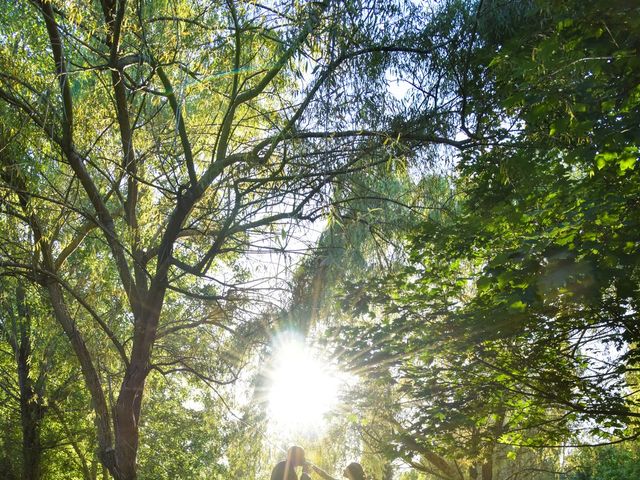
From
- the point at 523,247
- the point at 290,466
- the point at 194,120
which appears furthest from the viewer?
the point at 194,120

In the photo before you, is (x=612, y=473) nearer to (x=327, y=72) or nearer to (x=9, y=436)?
(x=327, y=72)

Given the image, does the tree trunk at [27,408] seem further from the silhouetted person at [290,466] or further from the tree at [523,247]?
the silhouetted person at [290,466]

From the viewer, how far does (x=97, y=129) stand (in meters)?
6.37

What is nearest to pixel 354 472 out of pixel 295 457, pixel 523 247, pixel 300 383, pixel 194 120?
pixel 295 457

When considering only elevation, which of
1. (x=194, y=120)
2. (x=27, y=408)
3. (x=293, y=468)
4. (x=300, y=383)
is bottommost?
(x=293, y=468)

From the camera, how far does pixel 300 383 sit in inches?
274

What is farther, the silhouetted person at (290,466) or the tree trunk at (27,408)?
the tree trunk at (27,408)

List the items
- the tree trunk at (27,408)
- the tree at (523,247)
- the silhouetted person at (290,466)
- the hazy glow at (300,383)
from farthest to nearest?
1. the tree trunk at (27,408)
2. the hazy glow at (300,383)
3. the silhouetted person at (290,466)
4. the tree at (523,247)

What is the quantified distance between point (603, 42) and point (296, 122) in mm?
2288

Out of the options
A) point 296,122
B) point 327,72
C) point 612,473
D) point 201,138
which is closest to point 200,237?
point 201,138

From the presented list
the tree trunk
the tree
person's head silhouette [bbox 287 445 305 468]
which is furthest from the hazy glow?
the tree trunk

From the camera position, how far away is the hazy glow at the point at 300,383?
6.62m

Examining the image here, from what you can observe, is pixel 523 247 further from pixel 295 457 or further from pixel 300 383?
pixel 300 383

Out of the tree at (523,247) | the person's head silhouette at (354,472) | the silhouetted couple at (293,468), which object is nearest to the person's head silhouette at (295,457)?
the silhouetted couple at (293,468)
